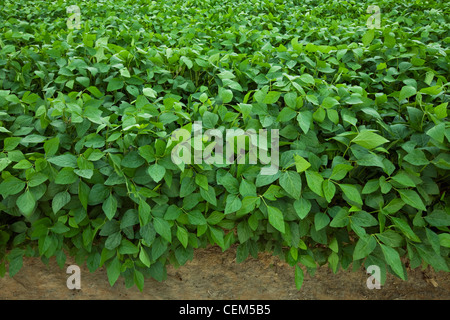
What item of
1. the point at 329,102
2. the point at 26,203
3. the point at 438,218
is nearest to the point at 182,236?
the point at 26,203

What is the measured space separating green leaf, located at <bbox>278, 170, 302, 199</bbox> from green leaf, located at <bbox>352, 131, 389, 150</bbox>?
Result: 28 cm

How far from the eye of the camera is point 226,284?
1.96 meters

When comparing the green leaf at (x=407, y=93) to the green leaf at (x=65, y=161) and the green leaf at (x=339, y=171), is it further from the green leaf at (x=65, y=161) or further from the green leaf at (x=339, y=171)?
the green leaf at (x=65, y=161)

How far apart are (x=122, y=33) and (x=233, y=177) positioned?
1.62 metres

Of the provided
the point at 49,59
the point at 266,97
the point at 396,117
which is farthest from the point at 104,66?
the point at 396,117

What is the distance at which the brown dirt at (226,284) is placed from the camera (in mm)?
1927

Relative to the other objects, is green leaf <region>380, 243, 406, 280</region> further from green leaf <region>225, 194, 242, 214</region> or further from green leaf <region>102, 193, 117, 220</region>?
green leaf <region>102, 193, 117, 220</region>

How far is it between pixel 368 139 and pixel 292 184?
35 centimetres

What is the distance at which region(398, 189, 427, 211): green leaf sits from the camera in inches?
57.6

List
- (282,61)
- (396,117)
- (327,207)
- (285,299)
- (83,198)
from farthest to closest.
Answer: (282,61) → (285,299) → (396,117) → (327,207) → (83,198)

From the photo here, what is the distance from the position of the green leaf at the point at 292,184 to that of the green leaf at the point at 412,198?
42cm

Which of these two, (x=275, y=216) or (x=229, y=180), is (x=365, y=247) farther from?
(x=229, y=180)
